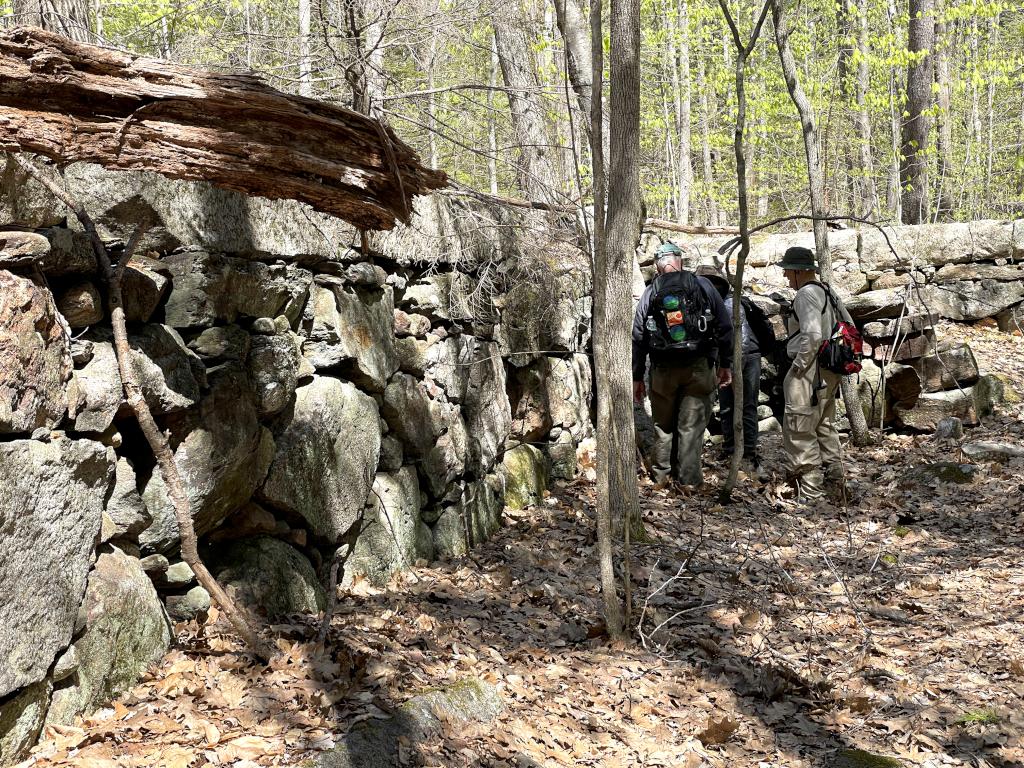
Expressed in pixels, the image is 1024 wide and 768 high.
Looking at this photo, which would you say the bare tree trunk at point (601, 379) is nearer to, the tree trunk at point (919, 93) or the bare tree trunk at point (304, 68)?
the bare tree trunk at point (304, 68)

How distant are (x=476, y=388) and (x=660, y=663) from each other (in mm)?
3344

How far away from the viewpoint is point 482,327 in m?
7.74

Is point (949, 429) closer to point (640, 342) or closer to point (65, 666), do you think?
point (640, 342)

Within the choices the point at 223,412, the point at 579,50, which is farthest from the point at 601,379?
the point at 579,50

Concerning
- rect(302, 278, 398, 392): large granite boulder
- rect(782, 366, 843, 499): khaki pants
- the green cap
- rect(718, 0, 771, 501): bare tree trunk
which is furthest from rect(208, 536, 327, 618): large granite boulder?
the green cap

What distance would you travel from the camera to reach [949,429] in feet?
32.9

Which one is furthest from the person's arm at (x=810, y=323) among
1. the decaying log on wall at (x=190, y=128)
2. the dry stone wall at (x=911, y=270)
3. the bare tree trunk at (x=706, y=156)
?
the bare tree trunk at (x=706, y=156)

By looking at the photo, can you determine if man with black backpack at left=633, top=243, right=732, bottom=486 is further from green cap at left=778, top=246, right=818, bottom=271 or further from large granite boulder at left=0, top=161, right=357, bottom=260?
large granite boulder at left=0, top=161, right=357, bottom=260

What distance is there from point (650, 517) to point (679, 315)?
215 centimetres

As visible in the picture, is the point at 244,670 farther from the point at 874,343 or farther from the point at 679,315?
the point at 874,343

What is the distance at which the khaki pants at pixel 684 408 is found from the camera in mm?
8719

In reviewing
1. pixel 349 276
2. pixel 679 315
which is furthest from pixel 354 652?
pixel 679 315

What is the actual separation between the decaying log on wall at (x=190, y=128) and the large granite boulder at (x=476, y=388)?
7.82ft

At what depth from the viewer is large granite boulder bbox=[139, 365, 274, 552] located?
3.95 m
